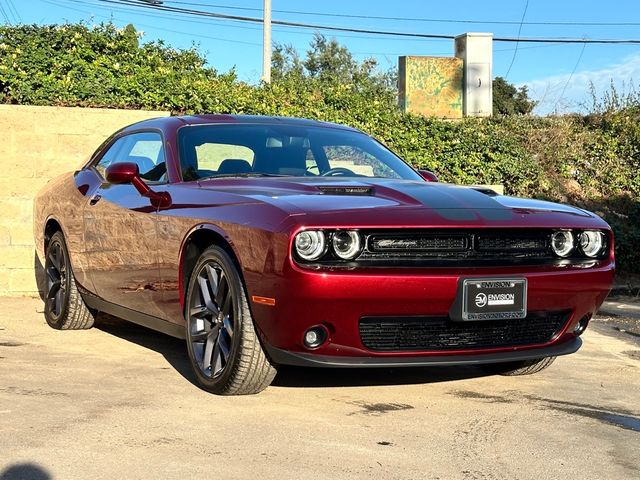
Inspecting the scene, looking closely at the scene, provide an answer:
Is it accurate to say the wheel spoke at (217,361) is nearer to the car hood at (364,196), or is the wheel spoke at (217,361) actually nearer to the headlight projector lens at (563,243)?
the car hood at (364,196)

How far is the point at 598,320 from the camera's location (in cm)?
869

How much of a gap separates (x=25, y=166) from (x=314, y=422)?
231 inches

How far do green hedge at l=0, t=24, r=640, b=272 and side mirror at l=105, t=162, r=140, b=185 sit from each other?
4744 mm

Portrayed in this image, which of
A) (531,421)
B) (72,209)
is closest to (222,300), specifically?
(531,421)

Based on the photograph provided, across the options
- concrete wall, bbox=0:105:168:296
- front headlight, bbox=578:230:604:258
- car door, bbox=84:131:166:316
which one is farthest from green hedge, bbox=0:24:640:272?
front headlight, bbox=578:230:604:258

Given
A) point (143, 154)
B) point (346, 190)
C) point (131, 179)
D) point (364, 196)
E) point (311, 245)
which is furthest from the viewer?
point (143, 154)

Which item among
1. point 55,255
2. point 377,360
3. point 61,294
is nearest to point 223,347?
point 377,360

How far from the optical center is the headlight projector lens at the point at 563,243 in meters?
4.83

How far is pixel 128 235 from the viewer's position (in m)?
5.75

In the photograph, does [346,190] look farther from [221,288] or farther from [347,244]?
[221,288]

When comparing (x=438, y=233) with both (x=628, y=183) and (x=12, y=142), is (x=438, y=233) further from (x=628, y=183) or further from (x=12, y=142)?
(x=628, y=183)

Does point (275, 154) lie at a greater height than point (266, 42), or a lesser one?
lesser

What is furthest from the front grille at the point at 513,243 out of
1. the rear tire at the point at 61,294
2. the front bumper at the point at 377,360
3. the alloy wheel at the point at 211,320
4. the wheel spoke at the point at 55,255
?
the wheel spoke at the point at 55,255

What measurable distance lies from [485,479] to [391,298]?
102 centimetres
